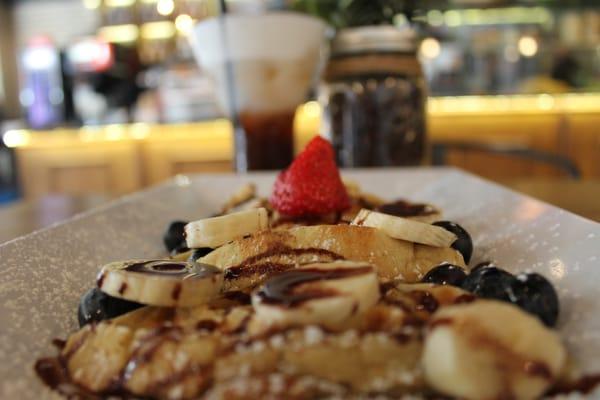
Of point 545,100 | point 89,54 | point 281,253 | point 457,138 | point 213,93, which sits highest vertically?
point 89,54

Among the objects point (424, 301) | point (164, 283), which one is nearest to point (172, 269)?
point (164, 283)

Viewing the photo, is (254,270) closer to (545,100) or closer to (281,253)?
(281,253)

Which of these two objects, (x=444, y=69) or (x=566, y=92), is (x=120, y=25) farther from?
(x=566, y=92)

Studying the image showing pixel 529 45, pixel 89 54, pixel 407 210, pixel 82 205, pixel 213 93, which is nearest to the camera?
pixel 407 210

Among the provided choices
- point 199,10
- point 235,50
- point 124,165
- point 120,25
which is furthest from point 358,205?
point 120,25

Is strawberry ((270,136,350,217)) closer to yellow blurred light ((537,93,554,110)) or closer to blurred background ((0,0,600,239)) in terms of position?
blurred background ((0,0,600,239))

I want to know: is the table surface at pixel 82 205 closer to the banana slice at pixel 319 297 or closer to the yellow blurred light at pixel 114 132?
the banana slice at pixel 319 297

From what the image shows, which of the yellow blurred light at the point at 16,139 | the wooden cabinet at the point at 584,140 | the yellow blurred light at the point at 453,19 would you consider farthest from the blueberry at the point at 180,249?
the yellow blurred light at the point at 453,19
